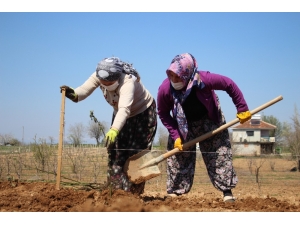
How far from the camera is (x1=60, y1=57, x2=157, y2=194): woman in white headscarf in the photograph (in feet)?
13.8

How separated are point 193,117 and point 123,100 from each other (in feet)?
3.11

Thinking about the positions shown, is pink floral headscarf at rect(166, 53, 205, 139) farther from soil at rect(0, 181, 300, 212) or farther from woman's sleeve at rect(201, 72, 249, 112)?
soil at rect(0, 181, 300, 212)

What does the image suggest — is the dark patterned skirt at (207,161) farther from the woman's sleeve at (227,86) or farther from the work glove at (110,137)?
the work glove at (110,137)

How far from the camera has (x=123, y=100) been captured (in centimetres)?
407

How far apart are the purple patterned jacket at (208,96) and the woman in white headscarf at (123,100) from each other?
20cm

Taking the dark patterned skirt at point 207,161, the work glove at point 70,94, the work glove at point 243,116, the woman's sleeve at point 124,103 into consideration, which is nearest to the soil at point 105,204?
the dark patterned skirt at point 207,161

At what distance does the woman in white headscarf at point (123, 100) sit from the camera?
13.8 feet

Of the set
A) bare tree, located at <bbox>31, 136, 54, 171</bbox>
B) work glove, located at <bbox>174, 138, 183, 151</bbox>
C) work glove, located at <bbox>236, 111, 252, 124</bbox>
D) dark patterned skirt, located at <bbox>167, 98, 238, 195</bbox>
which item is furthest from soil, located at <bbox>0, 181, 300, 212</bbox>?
bare tree, located at <bbox>31, 136, 54, 171</bbox>

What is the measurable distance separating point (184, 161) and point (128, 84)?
3.95 feet

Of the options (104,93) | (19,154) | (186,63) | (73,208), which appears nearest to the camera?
(73,208)

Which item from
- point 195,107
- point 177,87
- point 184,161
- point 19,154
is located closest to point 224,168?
point 184,161

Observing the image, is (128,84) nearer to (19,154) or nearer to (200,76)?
(200,76)

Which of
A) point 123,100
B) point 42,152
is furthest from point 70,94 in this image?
point 42,152

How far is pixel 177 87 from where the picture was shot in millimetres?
4285
